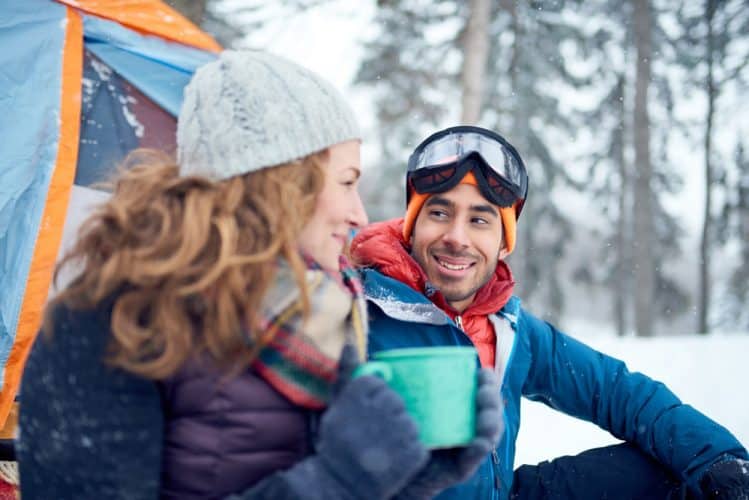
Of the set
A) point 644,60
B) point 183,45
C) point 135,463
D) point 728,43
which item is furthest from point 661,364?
point 728,43

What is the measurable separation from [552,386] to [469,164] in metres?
0.90

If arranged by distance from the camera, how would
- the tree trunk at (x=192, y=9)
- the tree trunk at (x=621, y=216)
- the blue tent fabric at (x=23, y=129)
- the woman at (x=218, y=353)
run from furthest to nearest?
1. the tree trunk at (x=621, y=216)
2. the tree trunk at (x=192, y=9)
3. the blue tent fabric at (x=23, y=129)
4. the woman at (x=218, y=353)

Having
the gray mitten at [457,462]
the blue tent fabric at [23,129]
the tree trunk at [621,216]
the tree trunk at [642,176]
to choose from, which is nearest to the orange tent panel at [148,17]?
the blue tent fabric at [23,129]

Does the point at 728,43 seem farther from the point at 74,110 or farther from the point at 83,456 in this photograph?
the point at 83,456

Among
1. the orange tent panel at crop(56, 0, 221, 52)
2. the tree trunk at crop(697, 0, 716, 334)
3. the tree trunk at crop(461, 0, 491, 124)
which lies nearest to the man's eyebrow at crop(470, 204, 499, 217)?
the orange tent panel at crop(56, 0, 221, 52)

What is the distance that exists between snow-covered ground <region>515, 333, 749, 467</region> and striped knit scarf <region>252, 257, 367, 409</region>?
2.59 meters

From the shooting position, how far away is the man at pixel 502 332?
2.05m

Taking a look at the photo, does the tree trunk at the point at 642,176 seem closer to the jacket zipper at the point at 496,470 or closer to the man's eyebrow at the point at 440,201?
the man's eyebrow at the point at 440,201

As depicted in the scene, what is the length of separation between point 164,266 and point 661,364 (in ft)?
16.2

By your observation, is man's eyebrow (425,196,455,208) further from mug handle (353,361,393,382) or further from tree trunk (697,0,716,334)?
tree trunk (697,0,716,334)

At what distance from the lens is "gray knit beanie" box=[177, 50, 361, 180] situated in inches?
49.7

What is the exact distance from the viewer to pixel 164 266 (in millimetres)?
1121

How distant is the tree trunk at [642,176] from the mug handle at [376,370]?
10929 mm

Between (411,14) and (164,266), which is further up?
(411,14)
